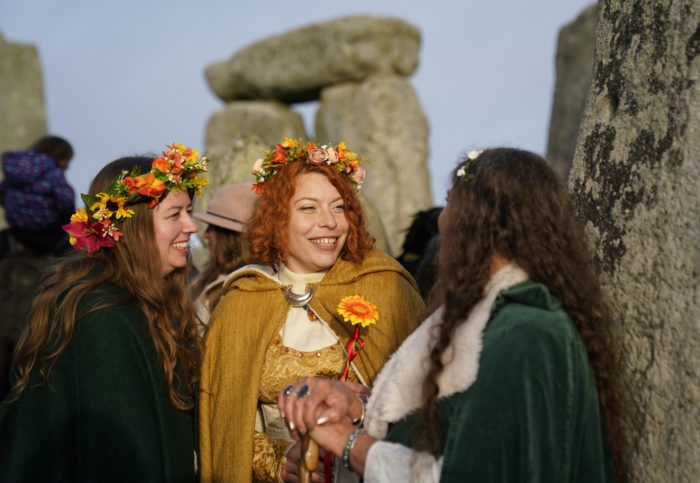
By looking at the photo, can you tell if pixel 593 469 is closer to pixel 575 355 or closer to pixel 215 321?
pixel 575 355

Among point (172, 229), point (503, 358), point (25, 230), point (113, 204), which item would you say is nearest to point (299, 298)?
point (172, 229)

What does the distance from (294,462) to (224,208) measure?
1.94m

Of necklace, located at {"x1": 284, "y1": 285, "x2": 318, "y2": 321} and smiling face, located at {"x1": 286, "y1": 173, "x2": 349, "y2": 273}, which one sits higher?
smiling face, located at {"x1": 286, "y1": 173, "x2": 349, "y2": 273}

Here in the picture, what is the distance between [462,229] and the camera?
87.3 inches

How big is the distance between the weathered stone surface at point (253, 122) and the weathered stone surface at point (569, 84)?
5.52 metres

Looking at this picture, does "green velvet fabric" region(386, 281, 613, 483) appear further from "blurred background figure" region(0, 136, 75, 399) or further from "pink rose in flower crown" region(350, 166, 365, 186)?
"blurred background figure" region(0, 136, 75, 399)

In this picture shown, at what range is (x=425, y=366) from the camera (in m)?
2.26

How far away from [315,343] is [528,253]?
1.34 m

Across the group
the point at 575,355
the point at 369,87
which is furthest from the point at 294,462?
the point at 369,87

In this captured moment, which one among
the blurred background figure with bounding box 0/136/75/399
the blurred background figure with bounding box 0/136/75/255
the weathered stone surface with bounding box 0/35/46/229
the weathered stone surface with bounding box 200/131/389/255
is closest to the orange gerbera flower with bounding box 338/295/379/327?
the blurred background figure with bounding box 0/136/75/399

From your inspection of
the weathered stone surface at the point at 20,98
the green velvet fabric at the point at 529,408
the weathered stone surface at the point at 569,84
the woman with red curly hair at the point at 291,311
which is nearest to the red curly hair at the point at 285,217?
the woman with red curly hair at the point at 291,311

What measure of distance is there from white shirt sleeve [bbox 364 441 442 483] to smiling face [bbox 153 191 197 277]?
127cm

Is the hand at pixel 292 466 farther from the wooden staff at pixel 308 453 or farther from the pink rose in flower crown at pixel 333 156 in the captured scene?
the pink rose in flower crown at pixel 333 156

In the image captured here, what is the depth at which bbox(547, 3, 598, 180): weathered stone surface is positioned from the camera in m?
11.1
